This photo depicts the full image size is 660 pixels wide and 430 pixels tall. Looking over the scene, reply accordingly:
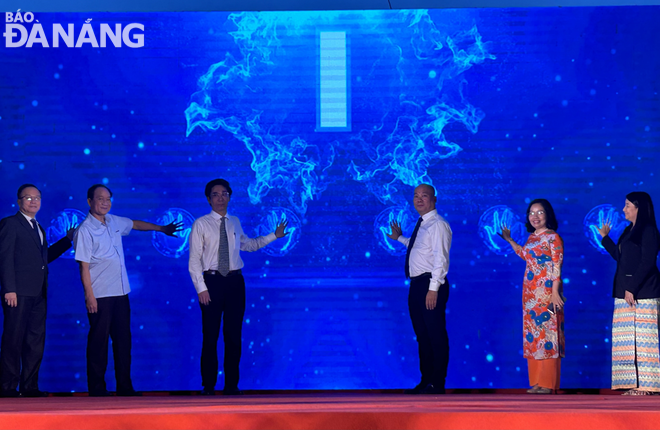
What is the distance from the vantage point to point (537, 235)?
14.6 feet

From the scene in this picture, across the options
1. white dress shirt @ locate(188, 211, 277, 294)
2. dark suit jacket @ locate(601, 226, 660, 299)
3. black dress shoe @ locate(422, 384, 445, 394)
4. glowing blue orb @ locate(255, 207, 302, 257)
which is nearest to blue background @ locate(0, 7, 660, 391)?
glowing blue orb @ locate(255, 207, 302, 257)

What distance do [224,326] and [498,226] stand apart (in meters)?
2.37

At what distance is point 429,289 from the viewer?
445 centimetres

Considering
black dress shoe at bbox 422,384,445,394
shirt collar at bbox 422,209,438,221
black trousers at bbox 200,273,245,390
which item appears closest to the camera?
black dress shoe at bbox 422,384,445,394

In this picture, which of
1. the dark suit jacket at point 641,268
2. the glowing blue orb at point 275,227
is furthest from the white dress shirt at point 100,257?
the dark suit jacket at point 641,268

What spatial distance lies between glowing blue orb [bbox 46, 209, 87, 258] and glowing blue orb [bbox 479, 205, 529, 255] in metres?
3.32

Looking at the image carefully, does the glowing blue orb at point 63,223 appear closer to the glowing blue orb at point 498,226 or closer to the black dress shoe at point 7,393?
the black dress shoe at point 7,393

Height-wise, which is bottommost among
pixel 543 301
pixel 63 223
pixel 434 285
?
pixel 543 301

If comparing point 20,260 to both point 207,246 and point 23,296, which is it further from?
point 207,246

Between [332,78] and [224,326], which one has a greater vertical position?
[332,78]

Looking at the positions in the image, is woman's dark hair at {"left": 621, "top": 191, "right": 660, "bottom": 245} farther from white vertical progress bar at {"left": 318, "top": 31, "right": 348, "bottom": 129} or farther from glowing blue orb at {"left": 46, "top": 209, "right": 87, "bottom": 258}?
glowing blue orb at {"left": 46, "top": 209, "right": 87, "bottom": 258}

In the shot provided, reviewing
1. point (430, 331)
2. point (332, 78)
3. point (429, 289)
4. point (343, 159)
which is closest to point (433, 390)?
point (430, 331)

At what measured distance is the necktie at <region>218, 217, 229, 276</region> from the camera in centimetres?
466

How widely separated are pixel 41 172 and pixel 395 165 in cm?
295
